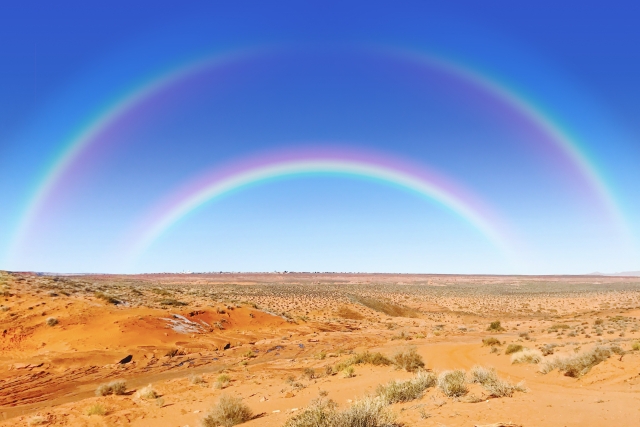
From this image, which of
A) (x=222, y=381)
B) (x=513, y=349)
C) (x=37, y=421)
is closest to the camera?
(x=37, y=421)

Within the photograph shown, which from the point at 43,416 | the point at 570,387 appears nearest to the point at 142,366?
the point at 43,416

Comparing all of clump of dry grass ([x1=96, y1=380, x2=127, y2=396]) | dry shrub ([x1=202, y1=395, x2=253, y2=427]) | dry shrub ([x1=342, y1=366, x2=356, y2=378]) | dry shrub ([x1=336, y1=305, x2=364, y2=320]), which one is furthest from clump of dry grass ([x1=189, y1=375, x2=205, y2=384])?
dry shrub ([x1=336, y1=305, x2=364, y2=320])

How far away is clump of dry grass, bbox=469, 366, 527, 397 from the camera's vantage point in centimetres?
957

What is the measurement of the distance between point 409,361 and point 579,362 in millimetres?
5994

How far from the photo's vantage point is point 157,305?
126 ft

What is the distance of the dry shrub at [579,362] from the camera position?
13.0 m

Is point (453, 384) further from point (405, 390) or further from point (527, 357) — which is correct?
point (527, 357)

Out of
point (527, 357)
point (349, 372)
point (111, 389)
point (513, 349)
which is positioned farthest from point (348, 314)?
point (111, 389)

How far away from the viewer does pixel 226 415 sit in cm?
1052

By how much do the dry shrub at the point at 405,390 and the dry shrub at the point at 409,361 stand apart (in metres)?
4.95

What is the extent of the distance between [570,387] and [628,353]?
16.5 feet

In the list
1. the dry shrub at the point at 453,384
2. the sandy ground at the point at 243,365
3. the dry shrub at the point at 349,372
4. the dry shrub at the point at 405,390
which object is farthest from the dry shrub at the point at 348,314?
the dry shrub at the point at 453,384

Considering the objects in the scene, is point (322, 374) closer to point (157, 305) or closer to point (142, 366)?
point (142, 366)

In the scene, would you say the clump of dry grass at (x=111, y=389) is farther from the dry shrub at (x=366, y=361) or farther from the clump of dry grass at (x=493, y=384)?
the clump of dry grass at (x=493, y=384)
